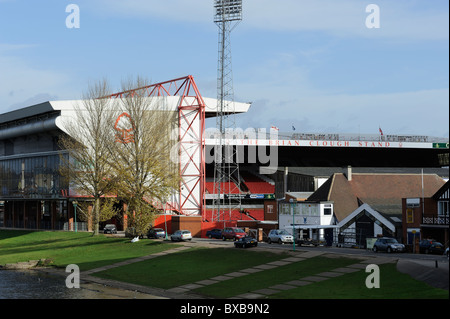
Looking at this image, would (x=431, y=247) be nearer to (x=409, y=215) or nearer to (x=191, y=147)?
(x=409, y=215)

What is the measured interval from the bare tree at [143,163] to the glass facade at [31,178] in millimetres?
22279

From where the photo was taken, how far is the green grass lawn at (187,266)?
49.2 meters

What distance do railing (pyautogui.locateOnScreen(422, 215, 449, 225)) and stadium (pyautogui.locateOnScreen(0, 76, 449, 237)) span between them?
83.8 ft

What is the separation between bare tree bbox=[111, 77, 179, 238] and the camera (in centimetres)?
7219

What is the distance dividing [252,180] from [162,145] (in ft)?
135

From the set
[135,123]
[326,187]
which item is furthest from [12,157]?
[326,187]

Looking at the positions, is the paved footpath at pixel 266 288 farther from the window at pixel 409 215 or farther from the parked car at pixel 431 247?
the window at pixel 409 215

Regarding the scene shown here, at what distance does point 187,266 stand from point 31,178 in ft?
185

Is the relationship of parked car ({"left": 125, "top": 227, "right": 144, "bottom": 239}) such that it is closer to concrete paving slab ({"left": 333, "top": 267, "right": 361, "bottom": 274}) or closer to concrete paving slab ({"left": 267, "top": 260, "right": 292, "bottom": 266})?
concrete paving slab ({"left": 267, "top": 260, "right": 292, "bottom": 266})

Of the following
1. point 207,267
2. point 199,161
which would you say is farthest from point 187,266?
point 199,161

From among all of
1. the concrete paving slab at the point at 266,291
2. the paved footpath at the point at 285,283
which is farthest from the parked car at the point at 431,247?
the concrete paving slab at the point at 266,291
